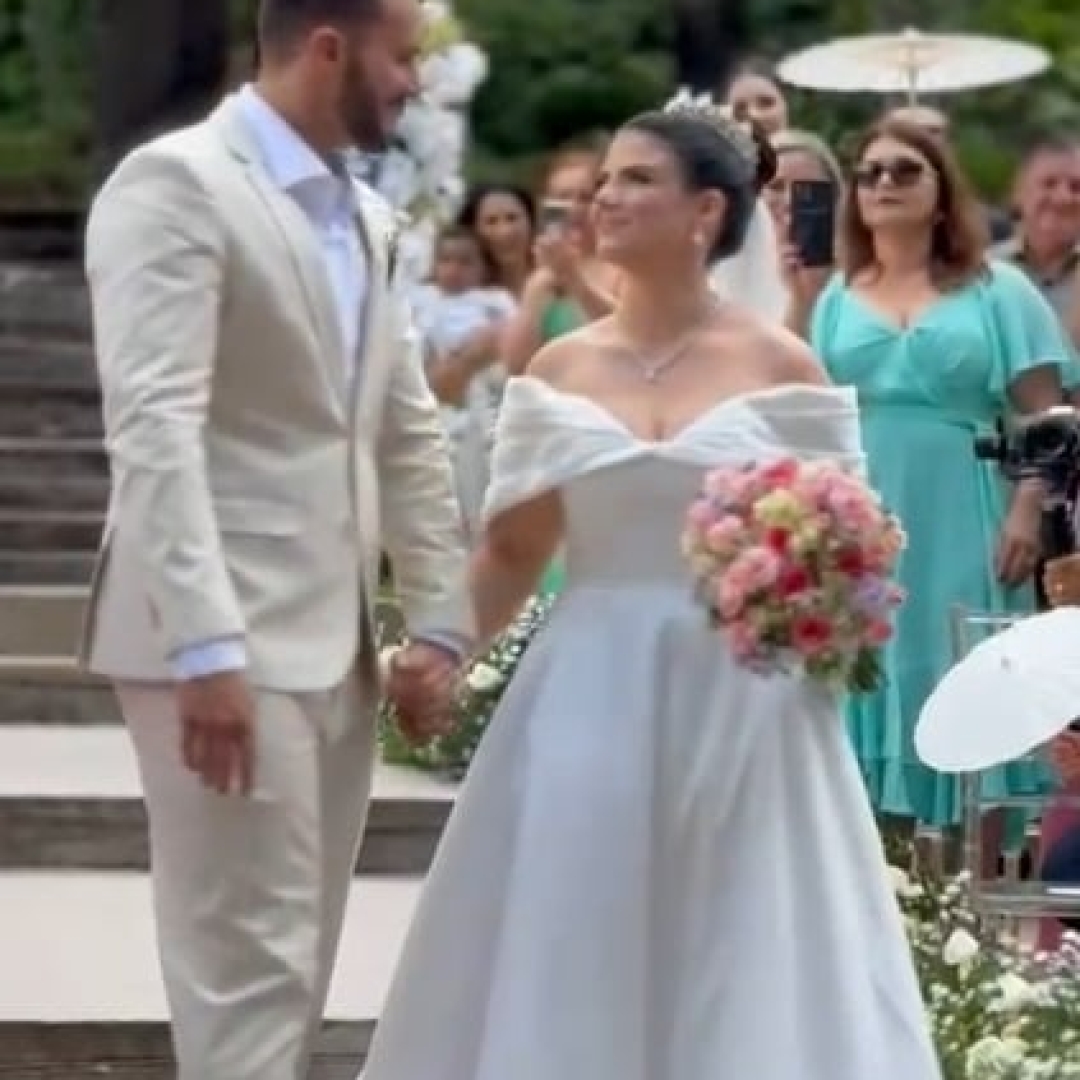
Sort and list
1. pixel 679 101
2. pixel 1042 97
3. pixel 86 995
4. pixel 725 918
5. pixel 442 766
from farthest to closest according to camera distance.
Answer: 1. pixel 1042 97
2. pixel 442 766
3. pixel 86 995
4. pixel 679 101
5. pixel 725 918

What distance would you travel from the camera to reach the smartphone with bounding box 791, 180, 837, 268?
863 centimetres

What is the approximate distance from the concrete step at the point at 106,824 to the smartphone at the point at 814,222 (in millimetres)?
1438

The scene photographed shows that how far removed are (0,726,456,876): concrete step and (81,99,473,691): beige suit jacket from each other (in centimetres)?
318

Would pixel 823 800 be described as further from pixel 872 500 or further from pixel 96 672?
pixel 96 672

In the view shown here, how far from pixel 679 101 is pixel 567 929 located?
1584mm

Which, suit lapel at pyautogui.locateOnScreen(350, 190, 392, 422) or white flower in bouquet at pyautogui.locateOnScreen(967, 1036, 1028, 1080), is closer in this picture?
suit lapel at pyautogui.locateOnScreen(350, 190, 392, 422)

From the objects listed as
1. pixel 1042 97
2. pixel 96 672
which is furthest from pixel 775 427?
pixel 1042 97

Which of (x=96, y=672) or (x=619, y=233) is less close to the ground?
(x=619, y=233)

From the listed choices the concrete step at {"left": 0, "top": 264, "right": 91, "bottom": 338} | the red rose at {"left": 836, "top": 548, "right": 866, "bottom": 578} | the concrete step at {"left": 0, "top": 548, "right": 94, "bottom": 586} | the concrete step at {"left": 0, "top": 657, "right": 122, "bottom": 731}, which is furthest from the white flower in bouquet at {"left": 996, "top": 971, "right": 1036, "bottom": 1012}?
the concrete step at {"left": 0, "top": 264, "right": 91, "bottom": 338}

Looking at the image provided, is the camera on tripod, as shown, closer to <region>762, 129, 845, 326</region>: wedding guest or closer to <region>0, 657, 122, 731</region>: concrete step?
<region>762, 129, 845, 326</region>: wedding guest

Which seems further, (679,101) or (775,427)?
(679,101)

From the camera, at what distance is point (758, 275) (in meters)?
7.38

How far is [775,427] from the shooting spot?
5738mm

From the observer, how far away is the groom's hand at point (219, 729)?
5125mm
